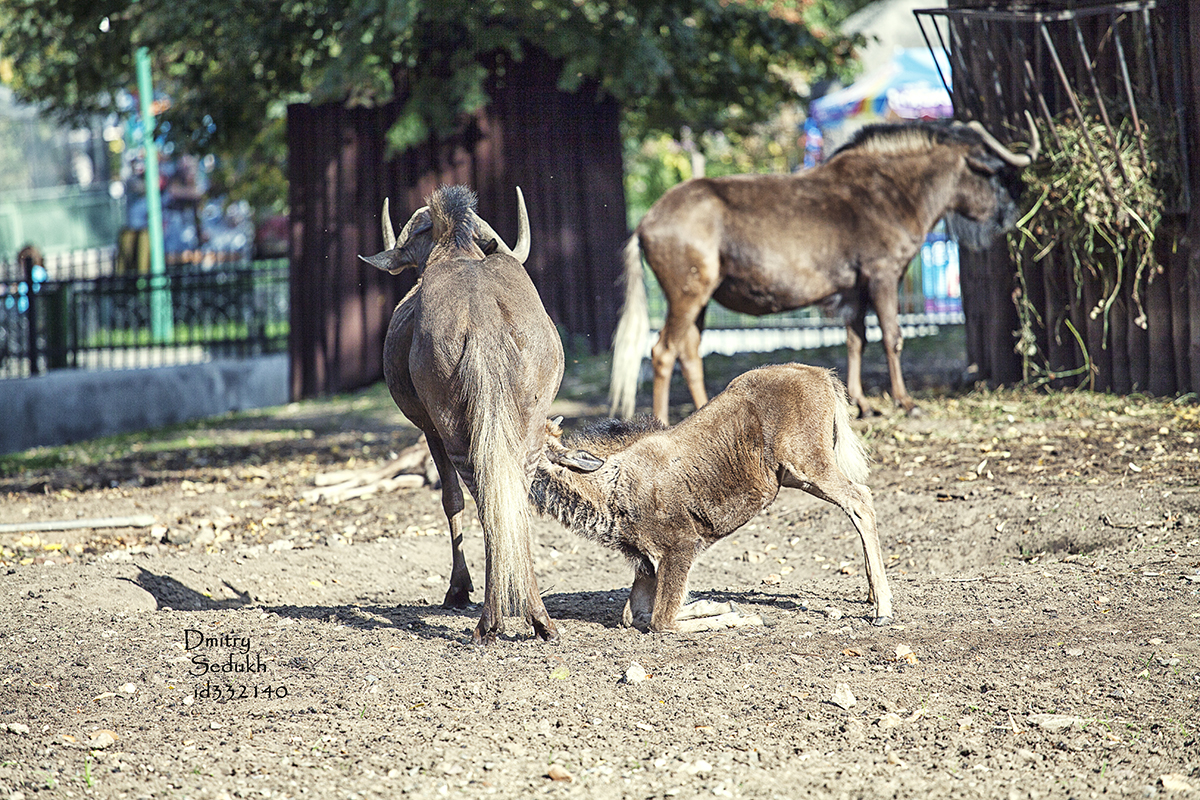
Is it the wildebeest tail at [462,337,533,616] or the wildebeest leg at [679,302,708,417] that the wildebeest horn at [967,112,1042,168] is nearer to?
the wildebeest leg at [679,302,708,417]

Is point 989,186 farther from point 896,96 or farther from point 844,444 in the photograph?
point 896,96

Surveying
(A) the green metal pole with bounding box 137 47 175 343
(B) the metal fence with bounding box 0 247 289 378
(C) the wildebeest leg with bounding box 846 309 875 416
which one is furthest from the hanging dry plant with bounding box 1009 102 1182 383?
(A) the green metal pole with bounding box 137 47 175 343

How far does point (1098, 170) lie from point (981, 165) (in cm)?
90

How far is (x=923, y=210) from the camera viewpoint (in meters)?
9.30

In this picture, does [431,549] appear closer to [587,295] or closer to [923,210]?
[923,210]

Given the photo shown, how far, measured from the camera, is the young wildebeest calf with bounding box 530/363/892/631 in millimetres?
4961

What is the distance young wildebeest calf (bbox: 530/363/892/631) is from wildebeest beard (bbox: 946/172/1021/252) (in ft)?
15.8

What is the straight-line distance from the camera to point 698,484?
5.03 m

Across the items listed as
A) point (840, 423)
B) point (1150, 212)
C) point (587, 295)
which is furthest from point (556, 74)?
point (840, 423)

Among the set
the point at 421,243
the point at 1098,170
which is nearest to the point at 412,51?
the point at 1098,170

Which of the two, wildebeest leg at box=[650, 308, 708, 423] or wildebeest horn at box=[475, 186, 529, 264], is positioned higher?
wildebeest horn at box=[475, 186, 529, 264]

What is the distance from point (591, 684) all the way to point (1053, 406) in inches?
232

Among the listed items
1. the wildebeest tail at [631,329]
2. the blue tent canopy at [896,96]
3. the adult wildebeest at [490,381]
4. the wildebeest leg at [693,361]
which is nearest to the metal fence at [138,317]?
the wildebeest tail at [631,329]

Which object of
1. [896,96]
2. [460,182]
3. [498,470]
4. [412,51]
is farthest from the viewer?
[896,96]
